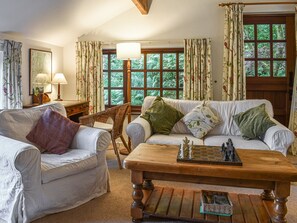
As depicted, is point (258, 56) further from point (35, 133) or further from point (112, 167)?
point (35, 133)

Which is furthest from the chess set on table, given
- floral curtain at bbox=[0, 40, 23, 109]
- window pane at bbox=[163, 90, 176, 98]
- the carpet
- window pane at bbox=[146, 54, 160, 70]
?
window pane at bbox=[146, 54, 160, 70]

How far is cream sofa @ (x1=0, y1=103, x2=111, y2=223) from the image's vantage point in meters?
2.37

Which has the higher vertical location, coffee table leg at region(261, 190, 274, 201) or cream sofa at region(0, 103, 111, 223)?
cream sofa at region(0, 103, 111, 223)

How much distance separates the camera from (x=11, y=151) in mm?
2359

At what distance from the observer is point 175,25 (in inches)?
205

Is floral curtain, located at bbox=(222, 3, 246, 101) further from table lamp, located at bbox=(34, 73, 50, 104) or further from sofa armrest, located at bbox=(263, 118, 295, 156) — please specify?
table lamp, located at bbox=(34, 73, 50, 104)

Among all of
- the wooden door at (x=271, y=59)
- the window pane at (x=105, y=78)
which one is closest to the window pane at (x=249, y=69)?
the wooden door at (x=271, y=59)

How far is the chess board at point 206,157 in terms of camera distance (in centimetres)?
235

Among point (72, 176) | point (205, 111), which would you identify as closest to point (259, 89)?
point (205, 111)

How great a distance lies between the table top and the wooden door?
102 inches

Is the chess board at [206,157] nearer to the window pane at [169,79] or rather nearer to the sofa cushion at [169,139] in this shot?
the sofa cushion at [169,139]

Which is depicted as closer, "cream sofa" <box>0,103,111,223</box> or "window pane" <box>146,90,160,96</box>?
"cream sofa" <box>0,103,111,223</box>

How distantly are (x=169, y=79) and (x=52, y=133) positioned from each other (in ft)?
9.24

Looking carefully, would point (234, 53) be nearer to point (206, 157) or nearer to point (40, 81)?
point (206, 157)
